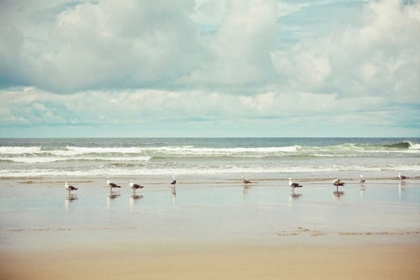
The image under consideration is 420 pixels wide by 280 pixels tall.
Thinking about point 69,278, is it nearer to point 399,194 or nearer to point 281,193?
point 281,193

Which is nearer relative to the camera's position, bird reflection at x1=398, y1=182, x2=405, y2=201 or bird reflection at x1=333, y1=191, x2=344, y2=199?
bird reflection at x1=333, y1=191, x2=344, y2=199

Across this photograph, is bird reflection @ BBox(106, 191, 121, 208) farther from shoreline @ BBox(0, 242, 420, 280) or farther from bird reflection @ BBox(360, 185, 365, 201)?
bird reflection @ BBox(360, 185, 365, 201)

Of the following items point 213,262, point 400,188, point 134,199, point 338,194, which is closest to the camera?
point 213,262

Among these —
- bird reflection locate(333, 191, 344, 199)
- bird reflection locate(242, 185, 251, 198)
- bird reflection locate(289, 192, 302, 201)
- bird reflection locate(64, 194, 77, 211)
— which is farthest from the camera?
bird reflection locate(242, 185, 251, 198)

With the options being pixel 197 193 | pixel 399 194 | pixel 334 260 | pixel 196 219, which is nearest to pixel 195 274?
pixel 334 260

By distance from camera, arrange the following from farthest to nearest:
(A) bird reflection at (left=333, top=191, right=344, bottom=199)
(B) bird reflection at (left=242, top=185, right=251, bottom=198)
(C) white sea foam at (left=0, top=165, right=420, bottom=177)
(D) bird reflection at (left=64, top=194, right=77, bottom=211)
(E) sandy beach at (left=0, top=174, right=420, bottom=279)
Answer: (C) white sea foam at (left=0, top=165, right=420, bottom=177), (B) bird reflection at (left=242, top=185, right=251, bottom=198), (A) bird reflection at (left=333, top=191, right=344, bottom=199), (D) bird reflection at (left=64, top=194, right=77, bottom=211), (E) sandy beach at (left=0, top=174, right=420, bottom=279)

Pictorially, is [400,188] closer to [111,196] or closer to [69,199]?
[111,196]

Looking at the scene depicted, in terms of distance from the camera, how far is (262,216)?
12531 mm

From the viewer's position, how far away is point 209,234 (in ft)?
33.7

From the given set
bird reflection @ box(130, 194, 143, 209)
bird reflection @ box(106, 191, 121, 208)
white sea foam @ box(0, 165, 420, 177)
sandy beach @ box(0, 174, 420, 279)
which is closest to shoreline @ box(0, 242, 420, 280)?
sandy beach @ box(0, 174, 420, 279)

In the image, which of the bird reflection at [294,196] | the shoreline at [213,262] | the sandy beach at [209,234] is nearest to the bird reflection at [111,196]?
the sandy beach at [209,234]

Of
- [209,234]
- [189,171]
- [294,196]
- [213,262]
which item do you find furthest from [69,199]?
[189,171]

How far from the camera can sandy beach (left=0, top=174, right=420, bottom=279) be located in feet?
25.3

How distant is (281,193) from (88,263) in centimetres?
1061
